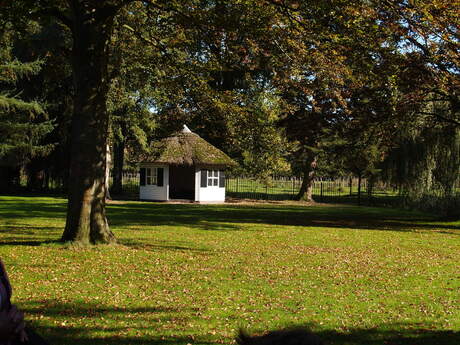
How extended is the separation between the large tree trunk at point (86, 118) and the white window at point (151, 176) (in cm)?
2507

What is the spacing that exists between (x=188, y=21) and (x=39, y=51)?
25.7 meters

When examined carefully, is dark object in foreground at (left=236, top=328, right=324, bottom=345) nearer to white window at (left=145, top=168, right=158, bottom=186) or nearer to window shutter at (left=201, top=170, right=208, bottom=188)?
window shutter at (left=201, top=170, right=208, bottom=188)

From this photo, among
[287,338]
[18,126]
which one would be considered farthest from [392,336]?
[18,126]

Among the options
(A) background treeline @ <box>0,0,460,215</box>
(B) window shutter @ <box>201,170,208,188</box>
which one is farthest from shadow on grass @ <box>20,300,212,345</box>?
(B) window shutter @ <box>201,170,208,188</box>

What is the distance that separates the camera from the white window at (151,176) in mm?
38594

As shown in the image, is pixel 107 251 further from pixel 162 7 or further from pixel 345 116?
pixel 345 116

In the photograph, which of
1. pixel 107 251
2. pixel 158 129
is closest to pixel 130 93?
pixel 158 129

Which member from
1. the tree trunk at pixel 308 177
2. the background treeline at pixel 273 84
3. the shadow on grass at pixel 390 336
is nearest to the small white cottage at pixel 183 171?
the background treeline at pixel 273 84

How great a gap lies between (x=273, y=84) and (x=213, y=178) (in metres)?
19.5

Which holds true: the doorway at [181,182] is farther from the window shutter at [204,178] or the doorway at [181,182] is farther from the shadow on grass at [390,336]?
the shadow on grass at [390,336]

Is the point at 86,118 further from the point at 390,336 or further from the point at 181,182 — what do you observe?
the point at 181,182

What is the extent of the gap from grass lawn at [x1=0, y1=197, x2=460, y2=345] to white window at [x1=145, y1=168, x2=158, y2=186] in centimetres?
2049

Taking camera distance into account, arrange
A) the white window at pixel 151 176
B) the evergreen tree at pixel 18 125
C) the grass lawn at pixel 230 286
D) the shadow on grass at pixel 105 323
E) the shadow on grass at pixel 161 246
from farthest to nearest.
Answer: the white window at pixel 151 176
the evergreen tree at pixel 18 125
the shadow on grass at pixel 161 246
the grass lawn at pixel 230 286
the shadow on grass at pixel 105 323

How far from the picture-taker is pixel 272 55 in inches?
612
